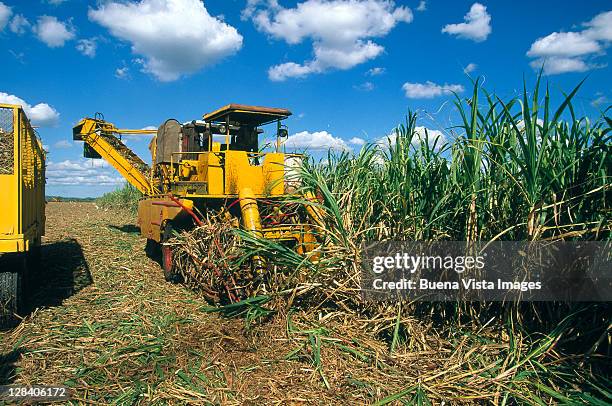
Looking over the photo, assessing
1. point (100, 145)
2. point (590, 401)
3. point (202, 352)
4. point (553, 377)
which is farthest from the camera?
point (100, 145)

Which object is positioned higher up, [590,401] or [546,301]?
[546,301]

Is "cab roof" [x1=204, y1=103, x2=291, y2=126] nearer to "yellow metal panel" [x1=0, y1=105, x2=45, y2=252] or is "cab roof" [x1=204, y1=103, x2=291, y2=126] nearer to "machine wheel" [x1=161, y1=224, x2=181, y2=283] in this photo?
"machine wheel" [x1=161, y1=224, x2=181, y2=283]

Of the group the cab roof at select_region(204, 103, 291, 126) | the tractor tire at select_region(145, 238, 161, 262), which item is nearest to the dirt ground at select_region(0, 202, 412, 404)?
the tractor tire at select_region(145, 238, 161, 262)

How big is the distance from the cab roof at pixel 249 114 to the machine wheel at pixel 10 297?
3.99 m

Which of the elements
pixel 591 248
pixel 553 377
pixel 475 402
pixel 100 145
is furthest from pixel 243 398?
pixel 100 145

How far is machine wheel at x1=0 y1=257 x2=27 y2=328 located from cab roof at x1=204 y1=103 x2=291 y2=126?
13.1 ft

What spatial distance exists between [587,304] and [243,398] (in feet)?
8.20

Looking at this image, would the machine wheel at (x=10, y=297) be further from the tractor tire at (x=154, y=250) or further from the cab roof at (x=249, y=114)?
the cab roof at (x=249, y=114)

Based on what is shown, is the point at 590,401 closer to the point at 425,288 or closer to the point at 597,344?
the point at 597,344

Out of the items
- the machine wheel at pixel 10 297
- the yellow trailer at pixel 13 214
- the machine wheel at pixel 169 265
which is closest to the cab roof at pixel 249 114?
the machine wheel at pixel 169 265

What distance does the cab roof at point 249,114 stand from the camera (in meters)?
7.54

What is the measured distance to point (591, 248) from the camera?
3145 millimetres

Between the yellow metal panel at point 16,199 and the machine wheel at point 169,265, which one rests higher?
the yellow metal panel at point 16,199

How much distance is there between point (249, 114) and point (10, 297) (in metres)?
4.44
